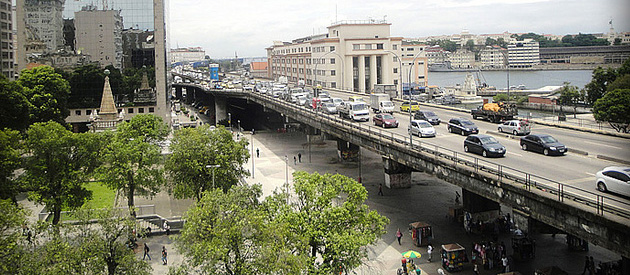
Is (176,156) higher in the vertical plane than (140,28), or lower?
lower

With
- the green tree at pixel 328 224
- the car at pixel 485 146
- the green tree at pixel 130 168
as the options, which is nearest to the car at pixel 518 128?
the car at pixel 485 146

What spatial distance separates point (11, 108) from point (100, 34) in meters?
38.6

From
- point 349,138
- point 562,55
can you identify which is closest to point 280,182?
point 349,138

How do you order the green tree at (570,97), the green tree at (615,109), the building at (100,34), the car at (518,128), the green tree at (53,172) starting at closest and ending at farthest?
1. the green tree at (53,172)
2. the car at (518,128)
3. the green tree at (615,109)
4. the building at (100,34)
5. the green tree at (570,97)

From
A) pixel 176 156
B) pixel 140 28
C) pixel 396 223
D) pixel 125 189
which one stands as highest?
pixel 140 28

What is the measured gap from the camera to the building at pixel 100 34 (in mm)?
83438

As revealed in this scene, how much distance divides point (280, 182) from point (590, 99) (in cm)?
5474

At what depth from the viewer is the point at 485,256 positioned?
30203 millimetres

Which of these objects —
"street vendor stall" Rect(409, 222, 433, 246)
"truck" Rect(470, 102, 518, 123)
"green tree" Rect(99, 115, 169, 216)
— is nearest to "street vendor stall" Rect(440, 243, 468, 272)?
"street vendor stall" Rect(409, 222, 433, 246)

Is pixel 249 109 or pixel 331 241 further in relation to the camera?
pixel 249 109

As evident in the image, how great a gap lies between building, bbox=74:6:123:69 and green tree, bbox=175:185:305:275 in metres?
68.3

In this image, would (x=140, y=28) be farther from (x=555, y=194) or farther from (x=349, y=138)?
(x=555, y=194)

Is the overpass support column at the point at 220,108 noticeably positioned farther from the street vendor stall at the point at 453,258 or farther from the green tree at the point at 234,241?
the green tree at the point at 234,241

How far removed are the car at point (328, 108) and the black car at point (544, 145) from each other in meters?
32.4
